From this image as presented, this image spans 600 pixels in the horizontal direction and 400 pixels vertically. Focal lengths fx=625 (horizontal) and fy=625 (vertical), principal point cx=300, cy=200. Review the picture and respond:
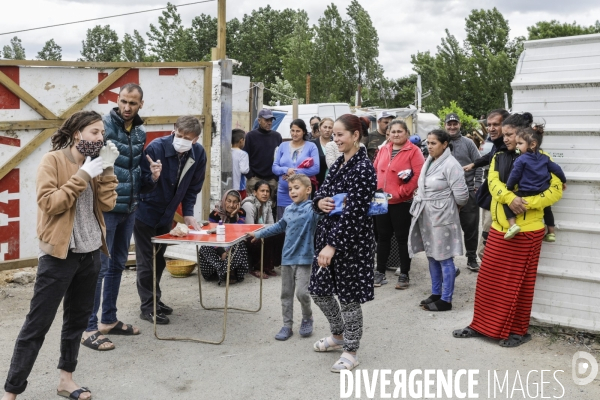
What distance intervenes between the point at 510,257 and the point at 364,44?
39.6 meters

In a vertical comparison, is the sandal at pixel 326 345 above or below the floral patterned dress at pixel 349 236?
below

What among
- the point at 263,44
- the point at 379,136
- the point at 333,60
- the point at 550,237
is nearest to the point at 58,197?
the point at 550,237

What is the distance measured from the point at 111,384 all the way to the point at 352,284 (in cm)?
185

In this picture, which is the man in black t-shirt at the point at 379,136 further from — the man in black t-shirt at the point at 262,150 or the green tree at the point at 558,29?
the green tree at the point at 558,29

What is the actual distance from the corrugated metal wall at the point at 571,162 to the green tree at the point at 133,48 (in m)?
63.2

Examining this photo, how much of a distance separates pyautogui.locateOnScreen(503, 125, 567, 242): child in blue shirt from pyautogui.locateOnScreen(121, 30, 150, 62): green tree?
209 feet

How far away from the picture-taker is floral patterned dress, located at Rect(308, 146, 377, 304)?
4.38 meters

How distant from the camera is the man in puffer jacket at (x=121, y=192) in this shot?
16.2 feet

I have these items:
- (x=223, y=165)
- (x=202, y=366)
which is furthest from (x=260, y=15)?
(x=202, y=366)

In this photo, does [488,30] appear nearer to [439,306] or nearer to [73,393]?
[439,306]

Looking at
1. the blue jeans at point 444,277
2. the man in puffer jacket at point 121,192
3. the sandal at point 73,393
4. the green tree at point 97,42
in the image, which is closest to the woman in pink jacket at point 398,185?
the blue jeans at point 444,277

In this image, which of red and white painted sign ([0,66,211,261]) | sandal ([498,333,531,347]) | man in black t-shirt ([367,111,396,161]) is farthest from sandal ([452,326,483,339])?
red and white painted sign ([0,66,211,261])

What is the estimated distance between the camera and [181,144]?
17.4ft

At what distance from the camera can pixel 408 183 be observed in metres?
6.82
